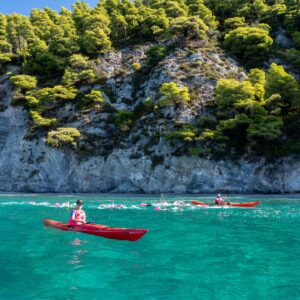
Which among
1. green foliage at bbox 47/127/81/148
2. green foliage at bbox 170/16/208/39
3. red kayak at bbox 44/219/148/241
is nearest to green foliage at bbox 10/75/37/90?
green foliage at bbox 47/127/81/148

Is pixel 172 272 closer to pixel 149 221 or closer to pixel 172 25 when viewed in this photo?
pixel 149 221

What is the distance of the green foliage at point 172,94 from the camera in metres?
54.5

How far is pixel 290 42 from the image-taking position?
72.3 meters

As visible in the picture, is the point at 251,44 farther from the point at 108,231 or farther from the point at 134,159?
the point at 108,231

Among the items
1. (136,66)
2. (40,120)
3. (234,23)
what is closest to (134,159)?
(40,120)

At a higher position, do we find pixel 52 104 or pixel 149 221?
pixel 52 104

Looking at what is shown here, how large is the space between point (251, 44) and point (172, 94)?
2461 cm

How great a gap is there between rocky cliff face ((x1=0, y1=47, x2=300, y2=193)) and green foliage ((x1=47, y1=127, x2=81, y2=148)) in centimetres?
138

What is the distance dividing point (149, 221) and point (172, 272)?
1449 centimetres

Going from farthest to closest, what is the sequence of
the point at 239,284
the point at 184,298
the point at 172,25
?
the point at 172,25 → the point at 239,284 → the point at 184,298

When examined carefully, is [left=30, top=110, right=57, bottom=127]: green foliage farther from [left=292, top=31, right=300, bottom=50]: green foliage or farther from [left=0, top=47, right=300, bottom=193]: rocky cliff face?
[left=292, top=31, right=300, bottom=50]: green foliage

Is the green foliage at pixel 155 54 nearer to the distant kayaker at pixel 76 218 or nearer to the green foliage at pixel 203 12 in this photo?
the green foliage at pixel 203 12

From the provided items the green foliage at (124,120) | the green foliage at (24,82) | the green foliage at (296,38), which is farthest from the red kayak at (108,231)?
Answer: the green foliage at (296,38)

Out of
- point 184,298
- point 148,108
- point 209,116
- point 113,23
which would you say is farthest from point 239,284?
point 113,23
